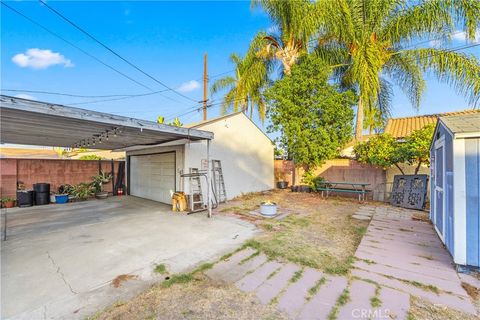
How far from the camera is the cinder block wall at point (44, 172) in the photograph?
9.06 meters

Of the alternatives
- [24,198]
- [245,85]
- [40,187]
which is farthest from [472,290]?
[24,198]

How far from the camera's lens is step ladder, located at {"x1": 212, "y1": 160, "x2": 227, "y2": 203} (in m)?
8.88

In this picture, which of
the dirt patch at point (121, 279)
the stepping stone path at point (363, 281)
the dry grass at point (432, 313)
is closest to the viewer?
A: the dry grass at point (432, 313)

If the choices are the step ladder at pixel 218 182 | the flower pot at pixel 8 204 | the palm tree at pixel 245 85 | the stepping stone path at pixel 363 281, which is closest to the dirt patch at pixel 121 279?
the stepping stone path at pixel 363 281

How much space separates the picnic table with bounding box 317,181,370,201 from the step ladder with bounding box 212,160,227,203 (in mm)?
4390

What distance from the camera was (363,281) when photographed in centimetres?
304

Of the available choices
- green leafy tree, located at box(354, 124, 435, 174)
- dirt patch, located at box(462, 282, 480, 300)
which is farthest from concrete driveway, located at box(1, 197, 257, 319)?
green leafy tree, located at box(354, 124, 435, 174)

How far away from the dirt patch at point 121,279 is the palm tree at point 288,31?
9.72m

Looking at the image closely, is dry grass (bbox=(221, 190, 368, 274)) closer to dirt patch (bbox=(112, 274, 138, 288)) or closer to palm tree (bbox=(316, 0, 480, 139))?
dirt patch (bbox=(112, 274, 138, 288))

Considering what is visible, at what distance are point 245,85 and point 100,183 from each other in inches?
344

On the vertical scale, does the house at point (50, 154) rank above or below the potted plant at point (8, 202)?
above

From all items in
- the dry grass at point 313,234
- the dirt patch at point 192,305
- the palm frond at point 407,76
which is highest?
the palm frond at point 407,76

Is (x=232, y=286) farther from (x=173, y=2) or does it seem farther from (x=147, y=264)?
(x=173, y=2)

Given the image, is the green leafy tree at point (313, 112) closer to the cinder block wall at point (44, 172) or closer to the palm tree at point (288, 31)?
the palm tree at point (288, 31)
